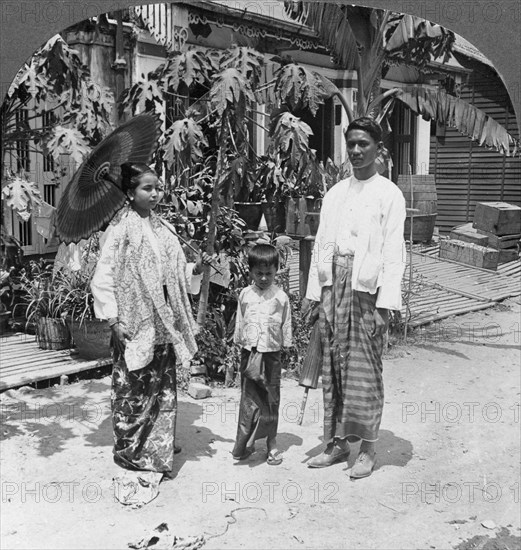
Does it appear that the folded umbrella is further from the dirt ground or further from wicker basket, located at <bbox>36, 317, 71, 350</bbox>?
wicker basket, located at <bbox>36, 317, 71, 350</bbox>

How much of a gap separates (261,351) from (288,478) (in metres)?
0.58

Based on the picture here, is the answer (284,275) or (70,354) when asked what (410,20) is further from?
(70,354)

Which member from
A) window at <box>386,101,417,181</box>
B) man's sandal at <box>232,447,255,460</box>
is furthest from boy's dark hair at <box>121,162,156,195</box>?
man's sandal at <box>232,447,255,460</box>

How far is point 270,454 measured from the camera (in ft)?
11.5

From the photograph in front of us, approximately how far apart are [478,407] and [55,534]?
2682 millimetres

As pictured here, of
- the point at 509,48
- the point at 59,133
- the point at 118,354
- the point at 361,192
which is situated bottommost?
the point at 118,354

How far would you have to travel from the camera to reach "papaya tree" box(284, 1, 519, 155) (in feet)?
8.76

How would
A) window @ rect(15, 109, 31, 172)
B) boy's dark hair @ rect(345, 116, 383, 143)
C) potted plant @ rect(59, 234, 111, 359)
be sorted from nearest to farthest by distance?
window @ rect(15, 109, 31, 172) → boy's dark hair @ rect(345, 116, 383, 143) → potted plant @ rect(59, 234, 111, 359)

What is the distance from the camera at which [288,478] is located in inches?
131

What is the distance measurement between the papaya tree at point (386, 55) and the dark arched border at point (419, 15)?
519mm

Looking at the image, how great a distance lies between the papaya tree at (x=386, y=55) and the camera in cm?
267

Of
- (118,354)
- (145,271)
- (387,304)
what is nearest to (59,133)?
(145,271)

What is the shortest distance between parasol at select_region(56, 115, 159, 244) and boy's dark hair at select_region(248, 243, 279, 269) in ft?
1.95

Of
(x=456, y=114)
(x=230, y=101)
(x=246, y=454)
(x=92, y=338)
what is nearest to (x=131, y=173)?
(x=230, y=101)
